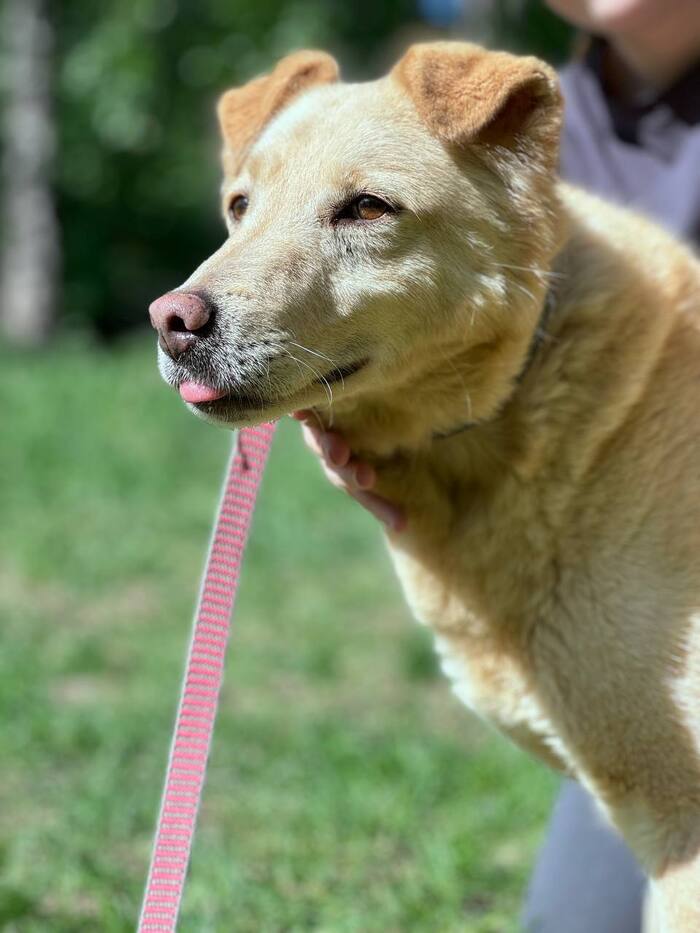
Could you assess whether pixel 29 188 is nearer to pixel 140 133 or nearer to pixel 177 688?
pixel 140 133

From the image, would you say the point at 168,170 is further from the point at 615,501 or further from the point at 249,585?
the point at 615,501

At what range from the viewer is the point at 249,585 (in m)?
5.42

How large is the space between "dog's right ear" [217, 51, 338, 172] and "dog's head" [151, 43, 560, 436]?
0.78 feet

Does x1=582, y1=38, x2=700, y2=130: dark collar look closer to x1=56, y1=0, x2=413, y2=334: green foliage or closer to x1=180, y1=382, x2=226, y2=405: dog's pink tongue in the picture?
x1=180, y1=382, x2=226, y2=405: dog's pink tongue

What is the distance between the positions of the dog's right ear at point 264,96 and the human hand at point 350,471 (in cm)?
61

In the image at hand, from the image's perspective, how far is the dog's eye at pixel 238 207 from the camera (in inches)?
89.0

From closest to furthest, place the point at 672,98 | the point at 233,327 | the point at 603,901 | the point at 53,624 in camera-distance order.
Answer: the point at 233,327, the point at 603,901, the point at 672,98, the point at 53,624

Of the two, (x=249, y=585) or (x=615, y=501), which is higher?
(x=615, y=501)

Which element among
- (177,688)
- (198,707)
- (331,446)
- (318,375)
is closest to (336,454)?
(331,446)

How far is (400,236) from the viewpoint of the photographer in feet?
6.82

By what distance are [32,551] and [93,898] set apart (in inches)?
115

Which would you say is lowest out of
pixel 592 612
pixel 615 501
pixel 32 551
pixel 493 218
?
pixel 32 551

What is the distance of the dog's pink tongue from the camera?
1971mm

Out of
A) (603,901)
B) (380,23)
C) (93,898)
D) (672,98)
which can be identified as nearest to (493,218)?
(672,98)
